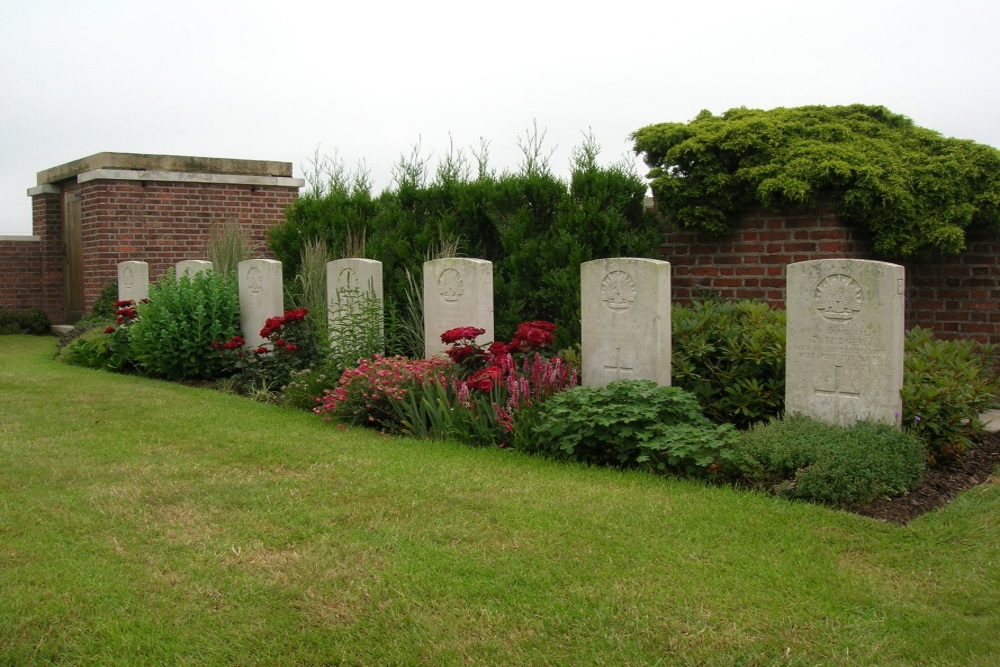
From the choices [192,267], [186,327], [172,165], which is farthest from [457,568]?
[172,165]

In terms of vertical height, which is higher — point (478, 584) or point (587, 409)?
point (587, 409)

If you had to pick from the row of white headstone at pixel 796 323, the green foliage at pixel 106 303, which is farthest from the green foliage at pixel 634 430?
the green foliage at pixel 106 303

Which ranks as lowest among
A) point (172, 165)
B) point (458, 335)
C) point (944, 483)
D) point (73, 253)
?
point (944, 483)

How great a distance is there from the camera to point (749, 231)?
938 cm

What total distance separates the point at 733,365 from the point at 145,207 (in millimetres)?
13231

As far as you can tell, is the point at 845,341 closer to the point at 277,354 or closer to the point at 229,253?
the point at 277,354

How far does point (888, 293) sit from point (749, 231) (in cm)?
336

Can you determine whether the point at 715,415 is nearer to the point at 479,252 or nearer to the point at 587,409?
the point at 587,409

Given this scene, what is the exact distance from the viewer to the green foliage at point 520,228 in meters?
9.59

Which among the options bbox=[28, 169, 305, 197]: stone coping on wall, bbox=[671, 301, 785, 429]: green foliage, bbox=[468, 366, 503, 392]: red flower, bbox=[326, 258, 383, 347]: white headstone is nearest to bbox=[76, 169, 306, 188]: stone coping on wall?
bbox=[28, 169, 305, 197]: stone coping on wall

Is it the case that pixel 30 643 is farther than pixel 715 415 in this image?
No

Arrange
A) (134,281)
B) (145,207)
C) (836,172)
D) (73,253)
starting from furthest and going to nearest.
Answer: (73,253) < (145,207) < (134,281) < (836,172)

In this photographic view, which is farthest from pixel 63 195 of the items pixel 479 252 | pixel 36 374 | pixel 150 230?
pixel 479 252

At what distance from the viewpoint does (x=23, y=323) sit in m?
19.4
